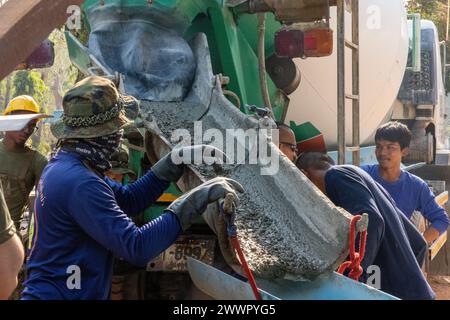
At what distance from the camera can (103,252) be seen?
2361mm

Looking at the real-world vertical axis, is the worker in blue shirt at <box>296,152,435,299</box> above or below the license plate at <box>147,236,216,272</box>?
above

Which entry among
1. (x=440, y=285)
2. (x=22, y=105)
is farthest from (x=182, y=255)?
(x=440, y=285)

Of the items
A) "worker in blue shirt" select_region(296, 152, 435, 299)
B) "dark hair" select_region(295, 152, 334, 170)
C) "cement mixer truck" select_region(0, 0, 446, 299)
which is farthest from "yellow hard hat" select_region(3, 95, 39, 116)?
"worker in blue shirt" select_region(296, 152, 435, 299)

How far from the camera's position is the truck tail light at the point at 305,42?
3.91 metres

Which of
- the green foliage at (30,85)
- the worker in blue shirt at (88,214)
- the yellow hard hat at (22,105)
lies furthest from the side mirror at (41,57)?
the green foliage at (30,85)

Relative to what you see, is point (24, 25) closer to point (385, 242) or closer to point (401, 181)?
point (385, 242)

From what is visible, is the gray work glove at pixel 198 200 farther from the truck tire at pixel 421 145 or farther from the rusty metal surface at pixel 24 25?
the truck tire at pixel 421 145

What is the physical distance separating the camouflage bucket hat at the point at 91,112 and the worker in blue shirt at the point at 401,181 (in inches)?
75.6

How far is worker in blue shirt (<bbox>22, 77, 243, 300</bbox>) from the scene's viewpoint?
7.31ft

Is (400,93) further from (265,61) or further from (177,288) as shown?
(177,288)


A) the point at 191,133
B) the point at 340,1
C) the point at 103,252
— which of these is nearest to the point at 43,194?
the point at 103,252

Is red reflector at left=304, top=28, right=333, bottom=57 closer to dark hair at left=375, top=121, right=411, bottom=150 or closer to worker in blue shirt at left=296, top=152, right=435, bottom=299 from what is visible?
dark hair at left=375, top=121, right=411, bottom=150

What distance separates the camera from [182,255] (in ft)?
11.6

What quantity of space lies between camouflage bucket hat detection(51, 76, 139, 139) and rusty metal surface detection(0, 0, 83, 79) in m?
0.29
